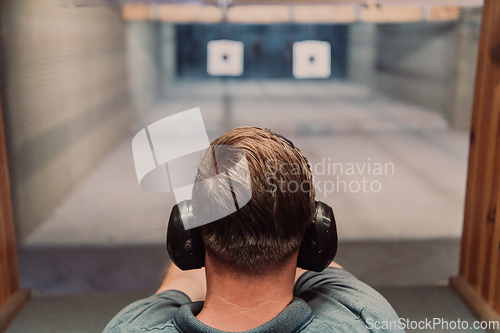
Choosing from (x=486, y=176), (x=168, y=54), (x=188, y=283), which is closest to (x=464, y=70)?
(x=486, y=176)

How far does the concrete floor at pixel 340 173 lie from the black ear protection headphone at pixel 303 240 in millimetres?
1583

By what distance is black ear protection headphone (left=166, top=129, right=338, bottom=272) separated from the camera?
704mm

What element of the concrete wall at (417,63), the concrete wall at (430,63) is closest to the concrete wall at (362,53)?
the concrete wall at (430,63)

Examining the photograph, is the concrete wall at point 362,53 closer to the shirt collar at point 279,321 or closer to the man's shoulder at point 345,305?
the man's shoulder at point 345,305

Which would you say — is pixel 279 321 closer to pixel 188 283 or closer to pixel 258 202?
pixel 258 202

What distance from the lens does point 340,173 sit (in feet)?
12.5

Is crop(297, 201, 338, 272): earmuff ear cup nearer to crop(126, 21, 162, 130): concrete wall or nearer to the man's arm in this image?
the man's arm

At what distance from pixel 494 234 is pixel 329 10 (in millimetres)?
2151

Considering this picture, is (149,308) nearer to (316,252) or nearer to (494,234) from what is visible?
(316,252)

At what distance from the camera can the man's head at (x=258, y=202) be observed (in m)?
0.62

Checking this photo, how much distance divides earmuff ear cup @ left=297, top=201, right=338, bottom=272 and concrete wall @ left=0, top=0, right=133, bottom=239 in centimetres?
165

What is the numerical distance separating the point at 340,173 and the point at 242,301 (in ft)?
10.7

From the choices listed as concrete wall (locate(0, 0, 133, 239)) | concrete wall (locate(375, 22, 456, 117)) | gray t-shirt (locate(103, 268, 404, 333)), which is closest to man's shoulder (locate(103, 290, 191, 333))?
gray t-shirt (locate(103, 268, 404, 333))

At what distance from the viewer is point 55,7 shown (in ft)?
7.58
